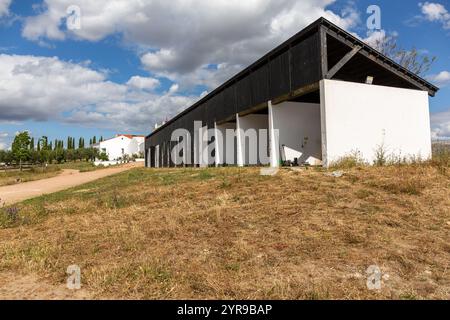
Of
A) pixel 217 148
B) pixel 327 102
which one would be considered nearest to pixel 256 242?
pixel 327 102

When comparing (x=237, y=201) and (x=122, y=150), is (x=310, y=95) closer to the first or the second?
(x=237, y=201)

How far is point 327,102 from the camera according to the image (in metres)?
12.2

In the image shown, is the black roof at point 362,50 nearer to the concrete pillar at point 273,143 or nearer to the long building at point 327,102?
the long building at point 327,102

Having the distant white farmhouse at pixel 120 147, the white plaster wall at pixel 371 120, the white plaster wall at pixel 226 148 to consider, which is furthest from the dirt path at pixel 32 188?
the distant white farmhouse at pixel 120 147

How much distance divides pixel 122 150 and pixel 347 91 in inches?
3478

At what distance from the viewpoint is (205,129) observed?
2509 cm

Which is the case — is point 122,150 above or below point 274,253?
above

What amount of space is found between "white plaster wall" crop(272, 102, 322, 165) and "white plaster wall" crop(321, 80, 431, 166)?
14.1 ft

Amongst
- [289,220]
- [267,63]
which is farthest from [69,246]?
[267,63]

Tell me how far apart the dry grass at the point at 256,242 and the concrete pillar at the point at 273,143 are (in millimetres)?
8141

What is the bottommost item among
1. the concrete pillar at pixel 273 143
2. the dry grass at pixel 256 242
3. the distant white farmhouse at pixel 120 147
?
the dry grass at pixel 256 242

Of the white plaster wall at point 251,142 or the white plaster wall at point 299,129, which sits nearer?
the white plaster wall at point 299,129

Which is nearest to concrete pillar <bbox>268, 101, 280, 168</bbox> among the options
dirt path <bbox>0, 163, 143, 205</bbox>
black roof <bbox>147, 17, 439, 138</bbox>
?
black roof <bbox>147, 17, 439, 138</bbox>

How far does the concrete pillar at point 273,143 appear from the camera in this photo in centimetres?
1616
